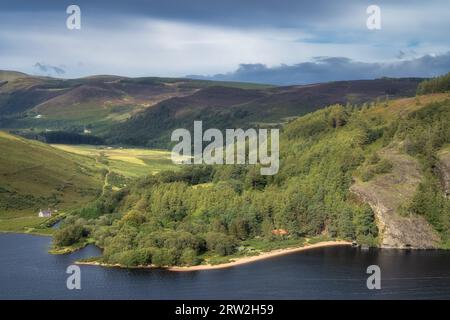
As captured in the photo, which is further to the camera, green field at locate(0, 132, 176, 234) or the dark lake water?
green field at locate(0, 132, 176, 234)

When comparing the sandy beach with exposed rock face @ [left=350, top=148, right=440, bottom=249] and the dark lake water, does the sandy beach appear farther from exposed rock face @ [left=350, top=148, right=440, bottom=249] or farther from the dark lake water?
exposed rock face @ [left=350, top=148, right=440, bottom=249]

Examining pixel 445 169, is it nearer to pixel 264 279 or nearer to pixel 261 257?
pixel 261 257

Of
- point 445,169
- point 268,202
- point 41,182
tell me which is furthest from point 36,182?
point 445,169

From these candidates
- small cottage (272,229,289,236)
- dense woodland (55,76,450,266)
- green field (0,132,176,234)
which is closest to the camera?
dense woodland (55,76,450,266)

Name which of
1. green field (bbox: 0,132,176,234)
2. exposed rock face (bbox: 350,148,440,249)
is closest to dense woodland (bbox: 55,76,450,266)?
exposed rock face (bbox: 350,148,440,249)

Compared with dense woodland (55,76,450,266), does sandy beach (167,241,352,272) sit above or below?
below

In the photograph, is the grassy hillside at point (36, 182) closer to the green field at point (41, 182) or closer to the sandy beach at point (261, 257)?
the green field at point (41, 182)

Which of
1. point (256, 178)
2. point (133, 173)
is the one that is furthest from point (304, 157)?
point (133, 173)
